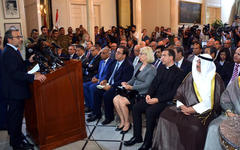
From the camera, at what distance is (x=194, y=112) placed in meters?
2.69

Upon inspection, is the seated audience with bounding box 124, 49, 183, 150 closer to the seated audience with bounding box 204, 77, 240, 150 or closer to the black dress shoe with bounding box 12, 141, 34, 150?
the seated audience with bounding box 204, 77, 240, 150

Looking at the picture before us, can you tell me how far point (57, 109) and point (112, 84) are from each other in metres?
1.27

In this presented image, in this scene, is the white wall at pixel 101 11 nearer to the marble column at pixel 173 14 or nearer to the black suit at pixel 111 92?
the marble column at pixel 173 14

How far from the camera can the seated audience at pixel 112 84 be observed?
13.1 ft

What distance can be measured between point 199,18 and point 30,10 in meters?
10.2

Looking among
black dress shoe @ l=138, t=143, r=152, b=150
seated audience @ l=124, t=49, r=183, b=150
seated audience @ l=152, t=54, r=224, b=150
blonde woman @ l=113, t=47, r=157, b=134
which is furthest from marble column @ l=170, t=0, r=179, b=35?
black dress shoe @ l=138, t=143, r=152, b=150

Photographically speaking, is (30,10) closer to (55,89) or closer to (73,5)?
(73,5)

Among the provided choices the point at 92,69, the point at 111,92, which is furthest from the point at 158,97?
the point at 92,69

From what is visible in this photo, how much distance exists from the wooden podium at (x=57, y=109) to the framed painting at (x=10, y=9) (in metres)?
5.16

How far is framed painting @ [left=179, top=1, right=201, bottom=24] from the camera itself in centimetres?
1283

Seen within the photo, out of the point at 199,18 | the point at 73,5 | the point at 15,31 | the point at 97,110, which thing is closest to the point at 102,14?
the point at 73,5

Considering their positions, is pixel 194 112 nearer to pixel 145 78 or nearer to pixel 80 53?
pixel 145 78

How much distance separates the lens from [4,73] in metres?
2.91

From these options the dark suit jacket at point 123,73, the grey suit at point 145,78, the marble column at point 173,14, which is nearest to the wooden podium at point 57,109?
the grey suit at point 145,78
